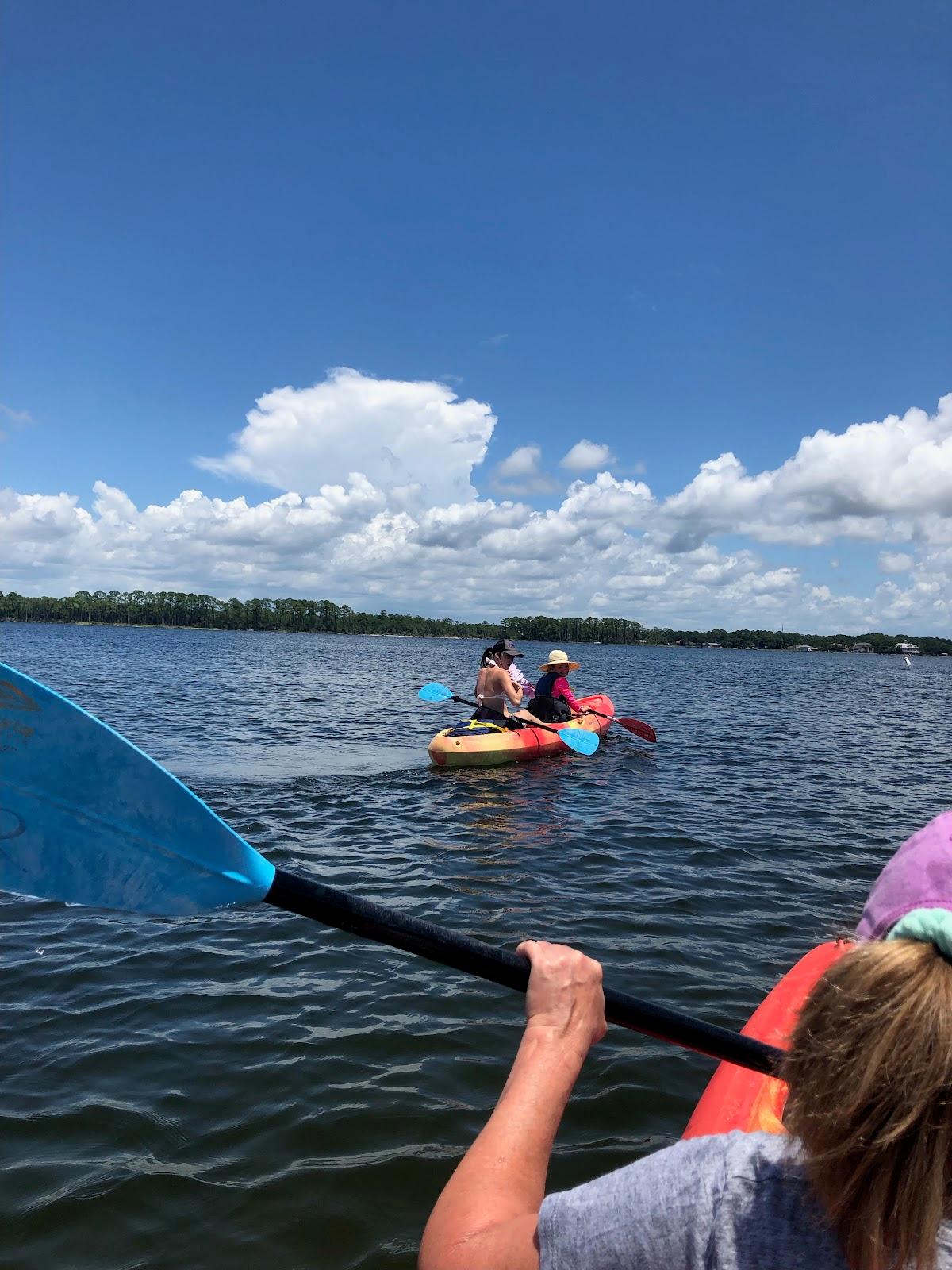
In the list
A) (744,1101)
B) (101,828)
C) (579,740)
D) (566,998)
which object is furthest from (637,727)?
(566,998)

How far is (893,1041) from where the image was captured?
3.60 feet

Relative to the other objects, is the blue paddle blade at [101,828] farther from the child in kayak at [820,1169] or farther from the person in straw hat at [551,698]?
the person in straw hat at [551,698]

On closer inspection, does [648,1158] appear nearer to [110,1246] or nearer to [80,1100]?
[110,1246]

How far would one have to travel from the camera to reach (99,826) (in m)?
2.53

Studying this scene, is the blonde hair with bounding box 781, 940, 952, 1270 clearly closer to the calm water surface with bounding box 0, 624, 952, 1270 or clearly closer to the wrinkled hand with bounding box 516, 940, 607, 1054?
the wrinkled hand with bounding box 516, 940, 607, 1054

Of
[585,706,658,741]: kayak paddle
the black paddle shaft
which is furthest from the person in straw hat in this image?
the black paddle shaft

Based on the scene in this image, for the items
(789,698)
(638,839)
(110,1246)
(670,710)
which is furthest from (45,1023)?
(789,698)

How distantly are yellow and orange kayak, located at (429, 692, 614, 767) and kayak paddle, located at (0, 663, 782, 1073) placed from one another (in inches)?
424

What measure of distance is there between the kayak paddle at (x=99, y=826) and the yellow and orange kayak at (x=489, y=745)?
10772mm

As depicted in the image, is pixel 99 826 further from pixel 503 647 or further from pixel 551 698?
pixel 551 698

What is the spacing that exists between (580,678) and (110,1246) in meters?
43.3

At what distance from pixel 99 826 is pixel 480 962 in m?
1.31

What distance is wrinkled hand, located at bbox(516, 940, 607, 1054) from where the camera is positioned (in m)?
1.67

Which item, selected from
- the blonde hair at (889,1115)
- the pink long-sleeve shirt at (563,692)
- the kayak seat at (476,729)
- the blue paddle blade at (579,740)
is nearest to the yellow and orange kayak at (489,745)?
the kayak seat at (476,729)
